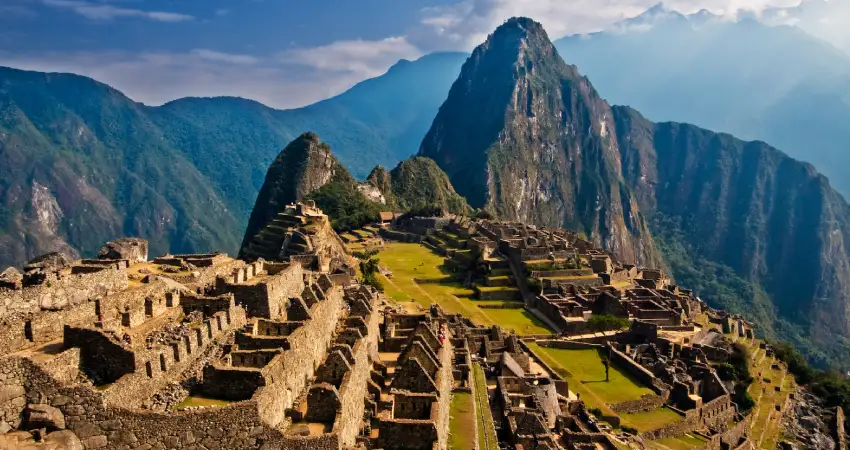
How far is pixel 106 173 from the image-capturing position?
308 feet

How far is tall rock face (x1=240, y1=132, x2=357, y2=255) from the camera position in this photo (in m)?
117

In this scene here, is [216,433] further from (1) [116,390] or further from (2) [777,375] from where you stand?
(2) [777,375]

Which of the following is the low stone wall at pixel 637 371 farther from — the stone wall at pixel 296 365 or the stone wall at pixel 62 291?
the stone wall at pixel 62 291

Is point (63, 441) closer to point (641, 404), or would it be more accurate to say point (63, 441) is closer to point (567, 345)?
point (641, 404)

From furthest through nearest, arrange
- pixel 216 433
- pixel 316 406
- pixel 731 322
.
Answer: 1. pixel 731 322
2. pixel 316 406
3. pixel 216 433

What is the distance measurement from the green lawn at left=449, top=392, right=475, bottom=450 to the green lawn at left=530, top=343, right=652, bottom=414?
42.6ft

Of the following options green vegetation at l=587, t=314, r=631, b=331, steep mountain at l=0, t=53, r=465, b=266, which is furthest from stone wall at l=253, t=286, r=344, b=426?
steep mountain at l=0, t=53, r=465, b=266

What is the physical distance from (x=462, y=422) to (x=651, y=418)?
18.1 m

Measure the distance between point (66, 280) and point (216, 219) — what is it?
89.5 meters

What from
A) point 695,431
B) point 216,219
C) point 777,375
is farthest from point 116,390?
point 216,219

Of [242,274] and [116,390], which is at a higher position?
[242,274]

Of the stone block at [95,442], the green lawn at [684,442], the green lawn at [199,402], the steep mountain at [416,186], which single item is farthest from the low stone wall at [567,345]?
the steep mountain at [416,186]

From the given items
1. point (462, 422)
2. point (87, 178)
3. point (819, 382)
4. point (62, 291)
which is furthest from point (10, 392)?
point (87, 178)

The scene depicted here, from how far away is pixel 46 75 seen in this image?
109875 mm
